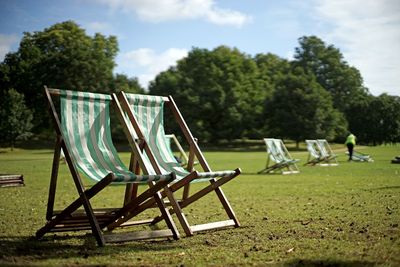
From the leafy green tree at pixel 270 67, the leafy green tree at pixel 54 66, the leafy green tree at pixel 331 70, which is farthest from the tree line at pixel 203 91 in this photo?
the leafy green tree at pixel 331 70

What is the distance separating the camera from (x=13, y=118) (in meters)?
44.1

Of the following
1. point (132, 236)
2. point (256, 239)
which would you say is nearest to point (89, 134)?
point (132, 236)

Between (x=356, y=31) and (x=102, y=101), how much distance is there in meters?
13.9

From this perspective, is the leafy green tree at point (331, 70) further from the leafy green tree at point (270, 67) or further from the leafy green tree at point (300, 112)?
the leafy green tree at point (300, 112)

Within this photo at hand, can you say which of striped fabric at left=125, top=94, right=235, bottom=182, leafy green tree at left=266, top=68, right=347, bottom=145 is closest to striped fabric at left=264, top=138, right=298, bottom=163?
striped fabric at left=125, top=94, right=235, bottom=182

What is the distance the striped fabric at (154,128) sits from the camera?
6.27m

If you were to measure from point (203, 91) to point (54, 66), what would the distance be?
16.2m

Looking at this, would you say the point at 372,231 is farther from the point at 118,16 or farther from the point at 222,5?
the point at 118,16

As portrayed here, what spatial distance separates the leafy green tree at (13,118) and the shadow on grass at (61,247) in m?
41.4

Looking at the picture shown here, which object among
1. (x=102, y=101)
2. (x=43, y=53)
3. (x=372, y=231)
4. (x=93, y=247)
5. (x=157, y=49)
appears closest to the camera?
(x=93, y=247)

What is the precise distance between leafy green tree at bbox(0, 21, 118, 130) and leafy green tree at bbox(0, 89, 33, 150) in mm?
2679

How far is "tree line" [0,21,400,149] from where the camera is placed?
49.5 meters

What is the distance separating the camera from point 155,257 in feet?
14.6

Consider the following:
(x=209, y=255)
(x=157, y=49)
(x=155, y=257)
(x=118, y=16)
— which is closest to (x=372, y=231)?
(x=209, y=255)
